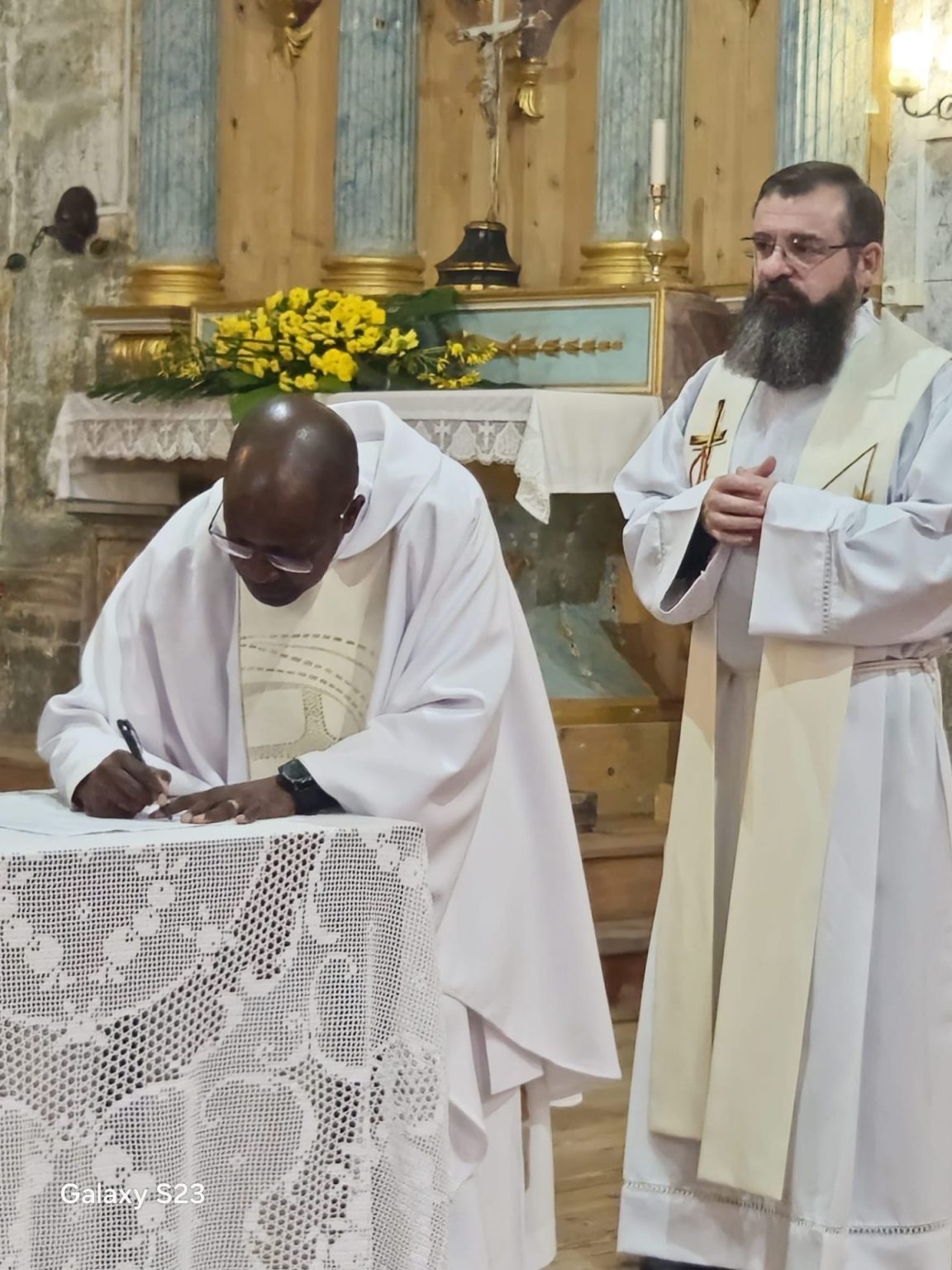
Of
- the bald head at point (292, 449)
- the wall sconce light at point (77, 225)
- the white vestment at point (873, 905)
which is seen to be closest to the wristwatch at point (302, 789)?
the bald head at point (292, 449)

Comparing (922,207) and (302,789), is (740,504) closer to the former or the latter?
(302,789)

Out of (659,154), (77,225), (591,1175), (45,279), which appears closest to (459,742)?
(591,1175)

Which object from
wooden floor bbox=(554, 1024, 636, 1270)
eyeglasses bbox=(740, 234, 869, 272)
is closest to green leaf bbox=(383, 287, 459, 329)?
wooden floor bbox=(554, 1024, 636, 1270)

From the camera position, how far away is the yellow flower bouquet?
6.47 m

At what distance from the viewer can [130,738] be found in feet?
9.14

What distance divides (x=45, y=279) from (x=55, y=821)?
675 centimetres

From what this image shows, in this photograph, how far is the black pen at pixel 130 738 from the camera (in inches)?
108

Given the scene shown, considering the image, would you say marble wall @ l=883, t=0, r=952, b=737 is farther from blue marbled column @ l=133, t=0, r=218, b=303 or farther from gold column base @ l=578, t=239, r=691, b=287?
blue marbled column @ l=133, t=0, r=218, b=303

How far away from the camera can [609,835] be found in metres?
6.26

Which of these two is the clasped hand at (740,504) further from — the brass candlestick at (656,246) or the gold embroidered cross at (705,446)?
the brass candlestick at (656,246)

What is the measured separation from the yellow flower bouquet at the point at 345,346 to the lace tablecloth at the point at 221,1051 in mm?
4179

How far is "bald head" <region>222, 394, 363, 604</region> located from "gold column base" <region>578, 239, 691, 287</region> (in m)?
4.25

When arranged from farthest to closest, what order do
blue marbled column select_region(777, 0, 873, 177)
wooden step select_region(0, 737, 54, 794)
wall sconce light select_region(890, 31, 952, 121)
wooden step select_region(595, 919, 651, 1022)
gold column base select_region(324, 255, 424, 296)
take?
wooden step select_region(0, 737, 54, 794)
gold column base select_region(324, 255, 424, 296)
blue marbled column select_region(777, 0, 873, 177)
wall sconce light select_region(890, 31, 952, 121)
wooden step select_region(595, 919, 651, 1022)

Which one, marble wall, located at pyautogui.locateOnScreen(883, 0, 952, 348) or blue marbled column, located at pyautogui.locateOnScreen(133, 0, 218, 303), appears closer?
marble wall, located at pyautogui.locateOnScreen(883, 0, 952, 348)
